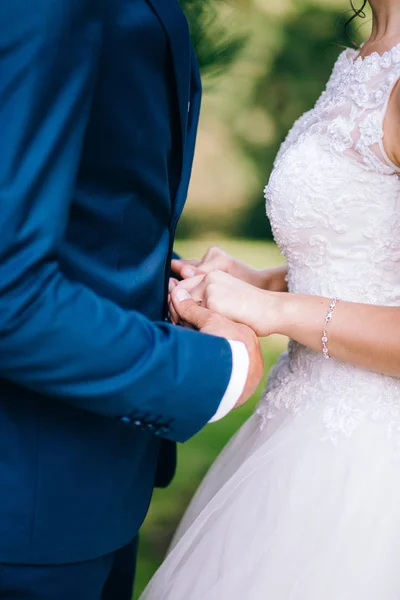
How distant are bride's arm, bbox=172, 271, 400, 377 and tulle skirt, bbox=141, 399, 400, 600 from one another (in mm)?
159

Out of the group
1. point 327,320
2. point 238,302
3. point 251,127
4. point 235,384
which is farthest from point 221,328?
point 251,127

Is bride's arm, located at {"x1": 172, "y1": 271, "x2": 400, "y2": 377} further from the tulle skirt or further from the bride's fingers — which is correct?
the tulle skirt

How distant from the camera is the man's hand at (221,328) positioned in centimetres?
89

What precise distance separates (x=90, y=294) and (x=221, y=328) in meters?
0.24

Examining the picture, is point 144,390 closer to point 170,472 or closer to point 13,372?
point 13,372

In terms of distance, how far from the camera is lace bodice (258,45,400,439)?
132 cm

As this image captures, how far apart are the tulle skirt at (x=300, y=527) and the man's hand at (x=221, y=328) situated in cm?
39

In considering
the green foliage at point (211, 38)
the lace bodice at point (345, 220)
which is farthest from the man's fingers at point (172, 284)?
the green foliage at point (211, 38)

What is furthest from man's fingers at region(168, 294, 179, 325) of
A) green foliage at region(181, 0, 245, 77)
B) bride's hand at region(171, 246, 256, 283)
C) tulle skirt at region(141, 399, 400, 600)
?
green foliage at region(181, 0, 245, 77)

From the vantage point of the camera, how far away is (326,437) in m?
1.35

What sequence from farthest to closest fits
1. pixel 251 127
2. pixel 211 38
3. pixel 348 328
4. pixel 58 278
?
pixel 251 127
pixel 211 38
pixel 348 328
pixel 58 278

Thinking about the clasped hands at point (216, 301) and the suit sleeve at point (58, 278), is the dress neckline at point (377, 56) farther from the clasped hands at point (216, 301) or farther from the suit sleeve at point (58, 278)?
the suit sleeve at point (58, 278)

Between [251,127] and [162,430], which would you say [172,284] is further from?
[251,127]

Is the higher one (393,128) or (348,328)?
(393,128)
